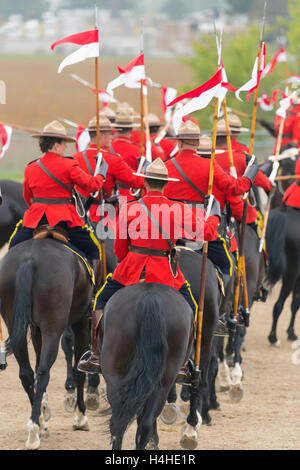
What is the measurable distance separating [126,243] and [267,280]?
5397 mm

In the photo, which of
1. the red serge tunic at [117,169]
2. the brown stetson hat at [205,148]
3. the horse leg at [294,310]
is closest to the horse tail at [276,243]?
the horse leg at [294,310]

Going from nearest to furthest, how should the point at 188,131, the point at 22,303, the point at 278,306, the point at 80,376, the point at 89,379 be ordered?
the point at 22,303 < the point at 188,131 < the point at 80,376 < the point at 89,379 < the point at 278,306

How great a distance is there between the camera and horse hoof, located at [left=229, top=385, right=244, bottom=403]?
9266 mm

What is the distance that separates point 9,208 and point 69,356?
3.07 metres

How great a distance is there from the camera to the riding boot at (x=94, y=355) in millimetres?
6839

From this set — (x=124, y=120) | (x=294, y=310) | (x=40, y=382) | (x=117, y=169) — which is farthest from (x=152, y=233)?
(x=294, y=310)

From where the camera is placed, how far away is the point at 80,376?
824 cm

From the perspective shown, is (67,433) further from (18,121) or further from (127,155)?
(18,121)

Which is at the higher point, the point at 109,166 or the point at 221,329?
the point at 109,166

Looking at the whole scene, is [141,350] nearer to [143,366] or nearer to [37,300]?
[143,366]

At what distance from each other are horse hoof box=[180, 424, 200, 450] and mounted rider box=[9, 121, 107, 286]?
2046 mm

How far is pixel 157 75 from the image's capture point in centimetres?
4847

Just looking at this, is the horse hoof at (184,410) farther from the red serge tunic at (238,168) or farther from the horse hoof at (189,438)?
the red serge tunic at (238,168)

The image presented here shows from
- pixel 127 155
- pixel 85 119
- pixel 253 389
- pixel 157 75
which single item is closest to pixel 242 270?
pixel 253 389
